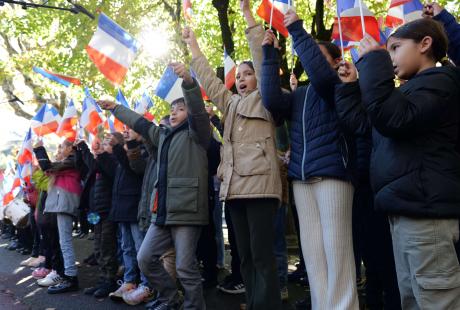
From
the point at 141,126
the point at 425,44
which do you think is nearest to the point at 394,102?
the point at 425,44

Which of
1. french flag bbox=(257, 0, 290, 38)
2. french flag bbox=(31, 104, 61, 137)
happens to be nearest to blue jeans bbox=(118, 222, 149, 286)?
french flag bbox=(257, 0, 290, 38)

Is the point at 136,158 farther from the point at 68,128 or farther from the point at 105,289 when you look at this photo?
the point at 68,128

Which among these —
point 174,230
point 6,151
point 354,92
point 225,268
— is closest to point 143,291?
point 174,230

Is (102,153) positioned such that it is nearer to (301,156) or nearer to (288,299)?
(288,299)

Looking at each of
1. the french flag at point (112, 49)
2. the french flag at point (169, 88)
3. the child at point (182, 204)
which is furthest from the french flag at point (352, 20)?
the french flag at point (112, 49)

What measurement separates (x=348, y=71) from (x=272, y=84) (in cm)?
60

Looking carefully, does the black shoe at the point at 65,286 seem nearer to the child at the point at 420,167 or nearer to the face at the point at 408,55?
the child at the point at 420,167

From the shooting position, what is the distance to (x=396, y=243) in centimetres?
254

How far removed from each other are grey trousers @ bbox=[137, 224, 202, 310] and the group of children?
0.01 m

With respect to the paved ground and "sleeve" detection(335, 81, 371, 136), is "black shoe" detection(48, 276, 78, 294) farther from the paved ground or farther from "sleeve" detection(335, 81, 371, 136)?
"sleeve" detection(335, 81, 371, 136)

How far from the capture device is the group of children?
233cm

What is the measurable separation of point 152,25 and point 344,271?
463 inches

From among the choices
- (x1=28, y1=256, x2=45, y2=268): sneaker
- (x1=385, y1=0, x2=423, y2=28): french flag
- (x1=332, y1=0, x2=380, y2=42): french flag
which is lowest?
(x1=28, y1=256, x2=45, y2=268): sneaker

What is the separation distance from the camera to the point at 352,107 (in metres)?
2.89
